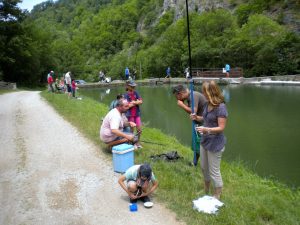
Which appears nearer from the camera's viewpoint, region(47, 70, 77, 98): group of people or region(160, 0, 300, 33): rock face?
region(47, 70, 77, 98): group of people

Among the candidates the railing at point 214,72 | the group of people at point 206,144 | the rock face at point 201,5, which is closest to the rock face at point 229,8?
the rock face at point 201,5

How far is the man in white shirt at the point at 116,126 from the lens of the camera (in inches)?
317

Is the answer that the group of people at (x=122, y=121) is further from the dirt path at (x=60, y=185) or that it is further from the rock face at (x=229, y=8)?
the rock face at (x=229, y=8)

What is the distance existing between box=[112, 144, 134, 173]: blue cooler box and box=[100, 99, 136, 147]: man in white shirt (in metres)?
0.52

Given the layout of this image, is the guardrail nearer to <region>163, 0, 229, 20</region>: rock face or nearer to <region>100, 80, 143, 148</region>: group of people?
<region>163, 0, 229, 20</region>: rock face

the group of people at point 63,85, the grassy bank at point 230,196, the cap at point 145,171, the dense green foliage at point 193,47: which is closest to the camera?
the grassy bank at point 230,196

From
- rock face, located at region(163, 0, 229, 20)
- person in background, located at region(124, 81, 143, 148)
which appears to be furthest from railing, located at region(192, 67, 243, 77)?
person in background, located at region(124, 81, 143, 148)

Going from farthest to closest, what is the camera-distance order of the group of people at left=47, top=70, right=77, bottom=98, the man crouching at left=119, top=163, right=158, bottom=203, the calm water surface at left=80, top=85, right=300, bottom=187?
the group of people at left=47, top=70, right=77, bottom=98, the calm water surface at left=80, top=85, right=300, bottom=187, the man crouching at left=119, top=163, right=158, bottom=203

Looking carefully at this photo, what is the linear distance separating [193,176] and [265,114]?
13004mm

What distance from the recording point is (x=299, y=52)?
120ft

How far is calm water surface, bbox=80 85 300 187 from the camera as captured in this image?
35.7 feet

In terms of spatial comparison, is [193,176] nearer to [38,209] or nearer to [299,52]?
[38,209]

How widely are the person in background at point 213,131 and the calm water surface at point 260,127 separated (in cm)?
416

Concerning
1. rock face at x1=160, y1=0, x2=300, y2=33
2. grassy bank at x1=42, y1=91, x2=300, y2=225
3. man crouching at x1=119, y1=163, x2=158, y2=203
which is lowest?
grassy bank at x1=42, y1=91, x2=300, y2=225
